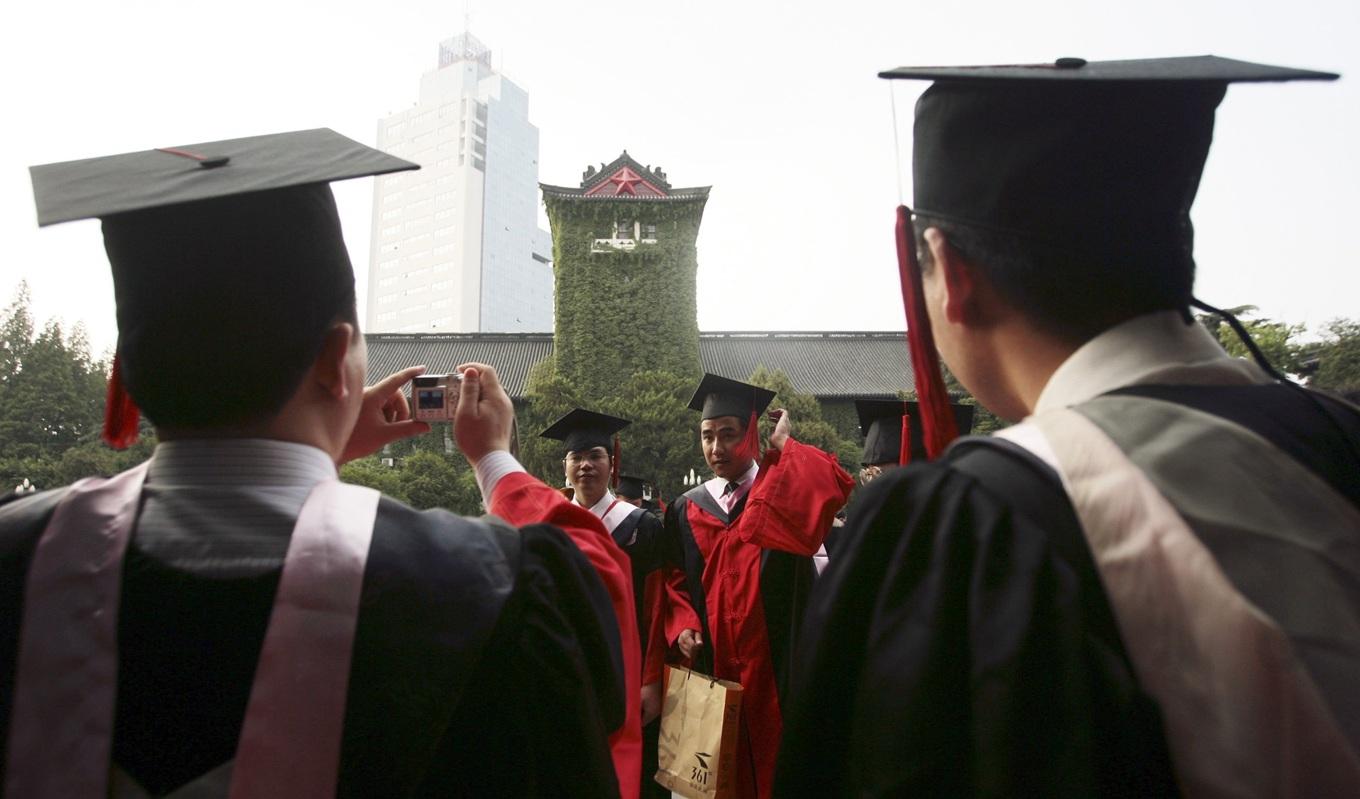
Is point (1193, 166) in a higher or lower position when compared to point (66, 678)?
higher

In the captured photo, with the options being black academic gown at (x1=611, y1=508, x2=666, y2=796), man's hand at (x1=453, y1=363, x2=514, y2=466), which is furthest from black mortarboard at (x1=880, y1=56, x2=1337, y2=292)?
black academic gown at (x1=611, y1=508, x2=666, y2=796)

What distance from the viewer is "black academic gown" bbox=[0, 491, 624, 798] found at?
3.43ft

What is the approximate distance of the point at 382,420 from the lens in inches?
64.6

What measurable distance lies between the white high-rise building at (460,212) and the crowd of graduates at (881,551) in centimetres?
7046

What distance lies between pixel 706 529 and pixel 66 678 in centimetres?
352

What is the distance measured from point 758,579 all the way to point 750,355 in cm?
3115

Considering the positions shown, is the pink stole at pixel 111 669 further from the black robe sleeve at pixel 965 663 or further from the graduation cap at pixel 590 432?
the graduation cap at pixel 590 432

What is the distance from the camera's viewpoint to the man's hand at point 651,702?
4.04 metres

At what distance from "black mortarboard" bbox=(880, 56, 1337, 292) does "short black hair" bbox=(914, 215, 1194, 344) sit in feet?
0.04

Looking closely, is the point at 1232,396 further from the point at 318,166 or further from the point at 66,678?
the point at 66,678

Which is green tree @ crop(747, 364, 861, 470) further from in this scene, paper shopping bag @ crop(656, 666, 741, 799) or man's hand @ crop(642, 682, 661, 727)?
paper shopping bag @ crop(656, 666, 741, 799)

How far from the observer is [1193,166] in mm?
1119

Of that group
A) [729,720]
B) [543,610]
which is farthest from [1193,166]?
[729,720]

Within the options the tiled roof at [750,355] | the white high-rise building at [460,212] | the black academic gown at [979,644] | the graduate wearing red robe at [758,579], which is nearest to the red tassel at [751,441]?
the graduate wearing red robe at [758,579]
